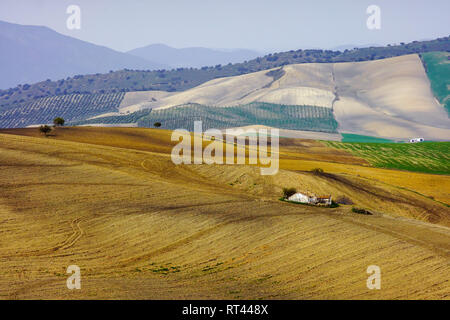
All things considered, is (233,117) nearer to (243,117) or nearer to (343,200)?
(243,117)

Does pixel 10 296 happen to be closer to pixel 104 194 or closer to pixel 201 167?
pixel 104 194

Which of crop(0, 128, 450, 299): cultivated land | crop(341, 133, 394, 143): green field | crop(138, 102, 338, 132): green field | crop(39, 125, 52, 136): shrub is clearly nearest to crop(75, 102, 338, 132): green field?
crop(138, 102, 338, 132): green field

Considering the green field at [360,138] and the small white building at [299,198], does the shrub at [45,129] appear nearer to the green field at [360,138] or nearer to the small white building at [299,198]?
the small white building at [299,198]

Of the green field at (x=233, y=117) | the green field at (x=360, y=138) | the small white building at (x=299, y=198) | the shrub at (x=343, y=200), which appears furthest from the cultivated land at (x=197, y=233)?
the green field at (x=233, y=117)

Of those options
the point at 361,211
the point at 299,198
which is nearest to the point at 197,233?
the point at 299,198

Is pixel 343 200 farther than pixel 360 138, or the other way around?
pixel 360 138
